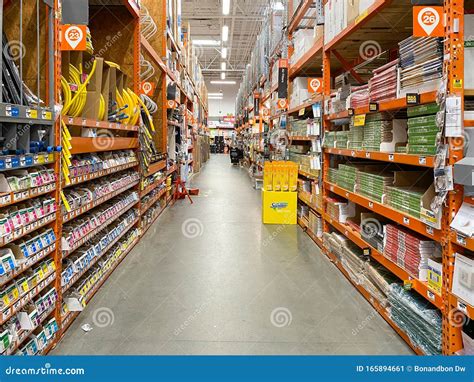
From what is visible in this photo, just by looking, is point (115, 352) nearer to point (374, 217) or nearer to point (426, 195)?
point (426, 195)

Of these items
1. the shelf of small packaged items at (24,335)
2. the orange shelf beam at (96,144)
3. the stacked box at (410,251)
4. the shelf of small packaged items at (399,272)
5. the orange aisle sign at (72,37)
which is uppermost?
the orange aisle sign at (72,37)

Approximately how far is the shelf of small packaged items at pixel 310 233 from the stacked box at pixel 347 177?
998 mm

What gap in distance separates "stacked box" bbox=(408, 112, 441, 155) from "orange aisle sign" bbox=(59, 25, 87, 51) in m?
2.21

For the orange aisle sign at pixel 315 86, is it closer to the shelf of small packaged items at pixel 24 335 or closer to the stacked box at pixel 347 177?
the stacked box at pixel 347 177

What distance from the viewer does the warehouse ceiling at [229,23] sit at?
16906mm

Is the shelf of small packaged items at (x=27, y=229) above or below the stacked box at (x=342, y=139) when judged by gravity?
below

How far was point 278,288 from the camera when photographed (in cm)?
385

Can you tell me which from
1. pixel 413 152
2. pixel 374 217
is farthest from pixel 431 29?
pixel 374 217

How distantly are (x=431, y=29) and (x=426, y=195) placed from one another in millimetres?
943

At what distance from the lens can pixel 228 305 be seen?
3459 millimetres

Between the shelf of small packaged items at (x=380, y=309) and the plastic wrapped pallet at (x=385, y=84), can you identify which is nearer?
the shelf of small packaged items at (x=380, y=309)

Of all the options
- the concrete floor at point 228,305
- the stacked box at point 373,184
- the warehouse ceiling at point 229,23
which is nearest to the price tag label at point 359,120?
the stacked box at point 373,184

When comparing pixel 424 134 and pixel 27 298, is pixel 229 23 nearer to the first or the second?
pixel 424 134

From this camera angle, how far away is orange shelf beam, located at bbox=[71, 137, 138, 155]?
3256mm
